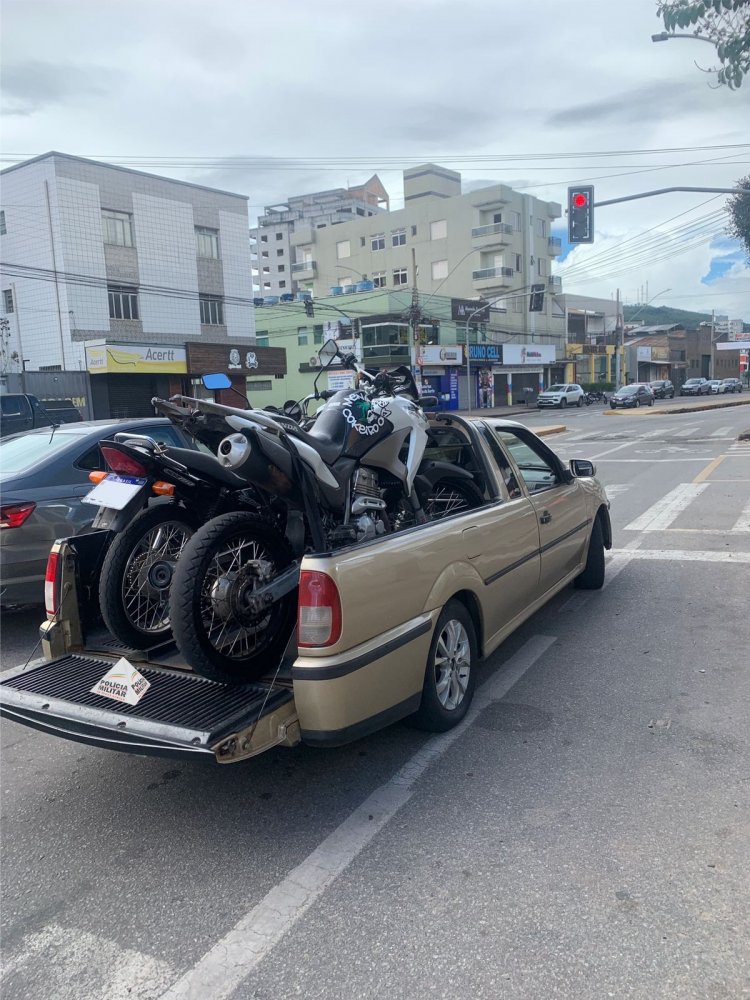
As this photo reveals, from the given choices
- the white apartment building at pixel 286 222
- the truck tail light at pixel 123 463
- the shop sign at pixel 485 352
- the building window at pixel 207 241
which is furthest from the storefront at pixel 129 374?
the white apartment building at pixel 286 222

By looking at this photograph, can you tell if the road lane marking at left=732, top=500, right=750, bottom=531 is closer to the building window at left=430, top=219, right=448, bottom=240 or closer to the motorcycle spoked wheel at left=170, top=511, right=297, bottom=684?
the motorcycle spoked wheel at left=170, top=511, right=297, bottom=684

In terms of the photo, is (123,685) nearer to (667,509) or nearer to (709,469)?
(667,509)

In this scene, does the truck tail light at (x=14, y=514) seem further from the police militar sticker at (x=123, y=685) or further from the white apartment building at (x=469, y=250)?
the white apartment building at (x=469, y=250)

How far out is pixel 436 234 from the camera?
6719 centimetres

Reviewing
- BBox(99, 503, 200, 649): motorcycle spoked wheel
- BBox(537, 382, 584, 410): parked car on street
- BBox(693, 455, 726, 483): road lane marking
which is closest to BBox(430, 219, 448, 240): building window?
BBox(537, 382, 584, 410): parked car on street

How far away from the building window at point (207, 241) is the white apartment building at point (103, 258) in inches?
2.0

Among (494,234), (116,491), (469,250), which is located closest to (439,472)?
(116,491)

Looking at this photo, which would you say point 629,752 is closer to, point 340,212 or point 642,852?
point 642,852

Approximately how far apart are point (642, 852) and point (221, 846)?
1.67 metres

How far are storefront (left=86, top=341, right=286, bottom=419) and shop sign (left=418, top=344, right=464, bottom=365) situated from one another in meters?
14.1

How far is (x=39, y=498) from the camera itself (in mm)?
5781

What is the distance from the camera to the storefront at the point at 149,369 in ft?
103

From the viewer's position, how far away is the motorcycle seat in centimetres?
385

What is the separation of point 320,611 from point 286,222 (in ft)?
398
